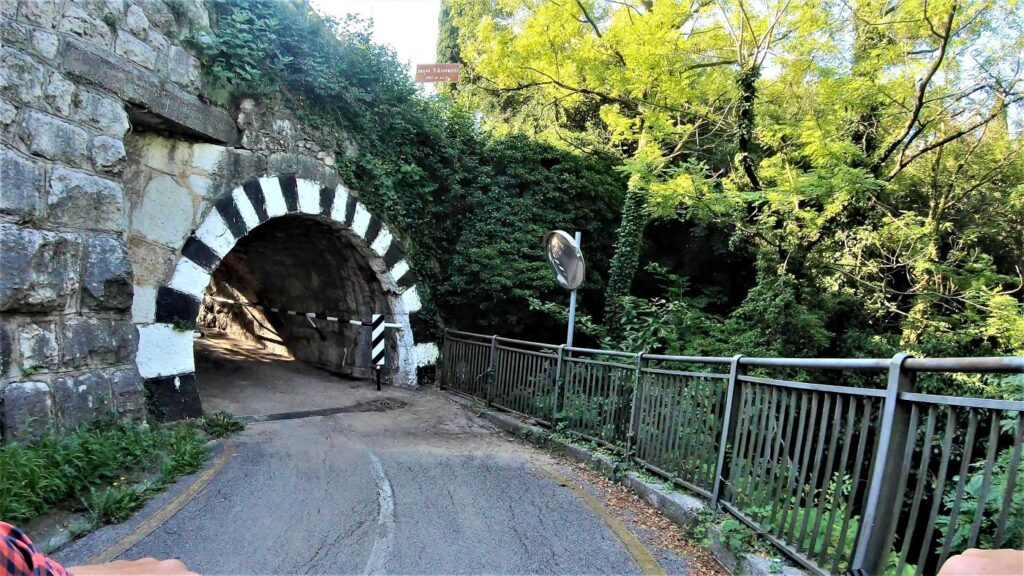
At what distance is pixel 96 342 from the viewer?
5301 millimetres

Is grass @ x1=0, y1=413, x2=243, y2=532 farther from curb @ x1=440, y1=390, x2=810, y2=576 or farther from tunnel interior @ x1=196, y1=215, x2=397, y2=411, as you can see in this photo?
tunnel interior @ x1=196, y1=215, x2=397, y2=411

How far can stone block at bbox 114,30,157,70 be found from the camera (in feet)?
19.5

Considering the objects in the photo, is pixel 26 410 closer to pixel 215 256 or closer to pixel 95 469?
pixel 95 469

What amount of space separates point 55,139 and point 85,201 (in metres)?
0.55

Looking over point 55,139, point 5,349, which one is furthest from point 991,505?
point 55,139

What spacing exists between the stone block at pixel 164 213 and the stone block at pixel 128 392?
A: 6.50 feet

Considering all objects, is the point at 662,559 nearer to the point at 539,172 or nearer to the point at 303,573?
the point at 303,573

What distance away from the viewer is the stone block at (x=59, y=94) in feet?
16.3

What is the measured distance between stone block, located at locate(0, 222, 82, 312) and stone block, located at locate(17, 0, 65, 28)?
1832 mm

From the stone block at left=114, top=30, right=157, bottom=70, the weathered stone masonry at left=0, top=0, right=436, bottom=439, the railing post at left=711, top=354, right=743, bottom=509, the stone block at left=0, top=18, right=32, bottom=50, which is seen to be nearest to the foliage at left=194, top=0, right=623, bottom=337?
the weathered stone masonry at left=0, top=0, right=436, bottom=439

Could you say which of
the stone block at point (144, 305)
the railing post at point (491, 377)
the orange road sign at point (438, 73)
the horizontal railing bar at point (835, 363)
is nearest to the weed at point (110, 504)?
the stone block at point (144, 305)

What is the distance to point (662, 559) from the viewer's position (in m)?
3.75

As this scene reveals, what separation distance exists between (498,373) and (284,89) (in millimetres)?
5197

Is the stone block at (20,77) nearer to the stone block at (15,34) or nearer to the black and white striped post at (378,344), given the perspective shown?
the stone block at (15,34)
